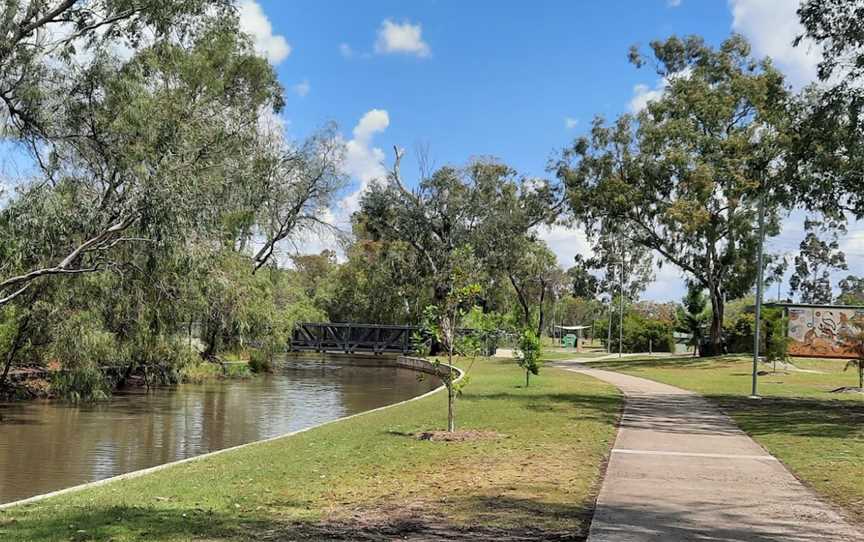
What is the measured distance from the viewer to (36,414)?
19.3 m

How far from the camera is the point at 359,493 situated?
318 inches

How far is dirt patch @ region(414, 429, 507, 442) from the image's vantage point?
1197 cm

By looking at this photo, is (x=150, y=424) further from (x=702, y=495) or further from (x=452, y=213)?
(x=452, y=213)

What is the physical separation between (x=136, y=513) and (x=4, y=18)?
12808mm

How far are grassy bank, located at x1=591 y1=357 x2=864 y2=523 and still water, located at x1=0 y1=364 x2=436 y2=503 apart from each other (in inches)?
386

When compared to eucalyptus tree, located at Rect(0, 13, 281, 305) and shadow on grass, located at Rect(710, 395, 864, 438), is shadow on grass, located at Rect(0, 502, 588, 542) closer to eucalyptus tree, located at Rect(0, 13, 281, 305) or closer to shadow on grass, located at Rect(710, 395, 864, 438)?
shadow on grass, located at Rect(710, 395, 864, 438)

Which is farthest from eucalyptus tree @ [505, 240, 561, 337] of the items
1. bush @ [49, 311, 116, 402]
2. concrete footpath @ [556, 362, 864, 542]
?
concrete footpath @ [556, 362, 864, 542]

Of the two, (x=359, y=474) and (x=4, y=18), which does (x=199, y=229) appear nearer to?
(x=4, y=18)

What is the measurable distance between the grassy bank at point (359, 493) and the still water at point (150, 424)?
2787 mm

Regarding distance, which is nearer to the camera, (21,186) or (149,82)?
(21,186)

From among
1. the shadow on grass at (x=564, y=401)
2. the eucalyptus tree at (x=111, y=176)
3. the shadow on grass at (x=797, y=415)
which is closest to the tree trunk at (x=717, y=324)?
the shadow on grass at (x=797, y=415)

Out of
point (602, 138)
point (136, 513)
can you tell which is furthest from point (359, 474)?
point (602, 138)

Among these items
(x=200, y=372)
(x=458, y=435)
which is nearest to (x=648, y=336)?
(x=200, y=372)

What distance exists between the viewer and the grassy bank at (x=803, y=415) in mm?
9148
